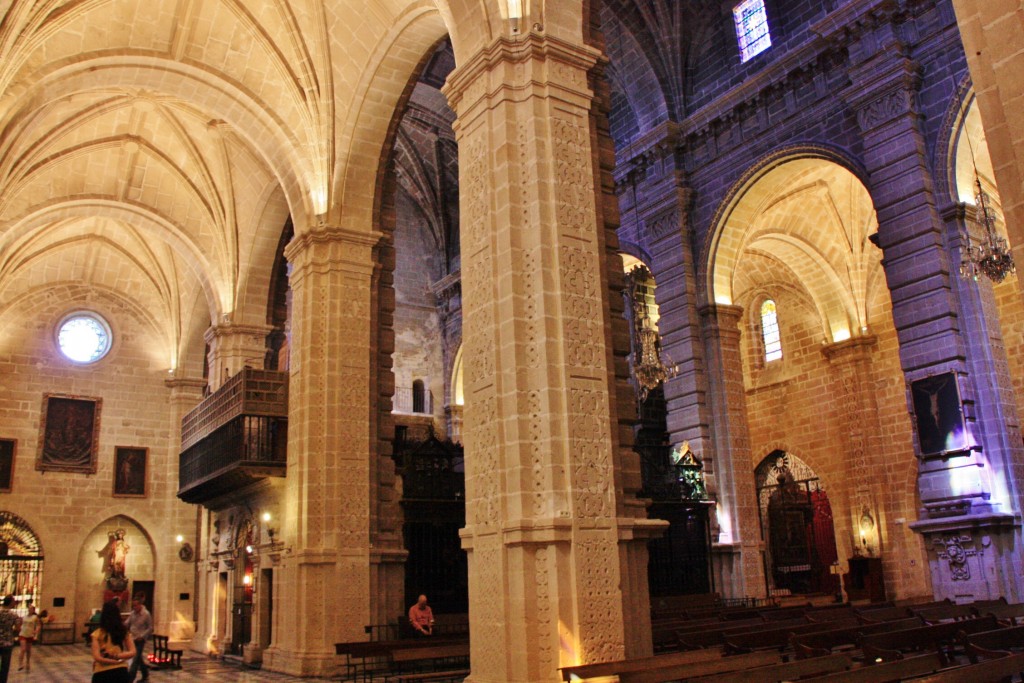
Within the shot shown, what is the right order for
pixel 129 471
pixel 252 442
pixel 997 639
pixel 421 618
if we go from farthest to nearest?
Result: pixel 129 471
pixel 252 442
pixel 421 618
pixel 997 639

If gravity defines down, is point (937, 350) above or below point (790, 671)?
above

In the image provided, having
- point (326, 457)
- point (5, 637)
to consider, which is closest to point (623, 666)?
point (5, 637)

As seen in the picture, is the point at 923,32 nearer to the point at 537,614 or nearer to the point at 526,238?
the point at 526,238

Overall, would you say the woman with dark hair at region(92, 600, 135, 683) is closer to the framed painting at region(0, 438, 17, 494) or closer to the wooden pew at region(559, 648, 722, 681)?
the wooden pew at region(559, 648, 722, 681)

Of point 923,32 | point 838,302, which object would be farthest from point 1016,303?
point 923,32

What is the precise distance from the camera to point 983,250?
41.5 ft

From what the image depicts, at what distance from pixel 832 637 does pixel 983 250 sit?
6.66 metres

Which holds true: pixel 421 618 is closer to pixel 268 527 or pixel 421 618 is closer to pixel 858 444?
pixel 268 527

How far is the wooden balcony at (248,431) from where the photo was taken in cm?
1422

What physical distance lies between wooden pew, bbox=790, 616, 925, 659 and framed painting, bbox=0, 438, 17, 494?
71.3 feet

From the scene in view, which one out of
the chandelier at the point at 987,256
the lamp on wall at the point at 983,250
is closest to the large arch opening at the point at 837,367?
the lamp on wall at the point at 983,250

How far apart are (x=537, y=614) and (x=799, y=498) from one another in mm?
19030

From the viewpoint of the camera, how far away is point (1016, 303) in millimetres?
19438

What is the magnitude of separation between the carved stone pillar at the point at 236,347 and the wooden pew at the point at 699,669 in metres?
14.2
